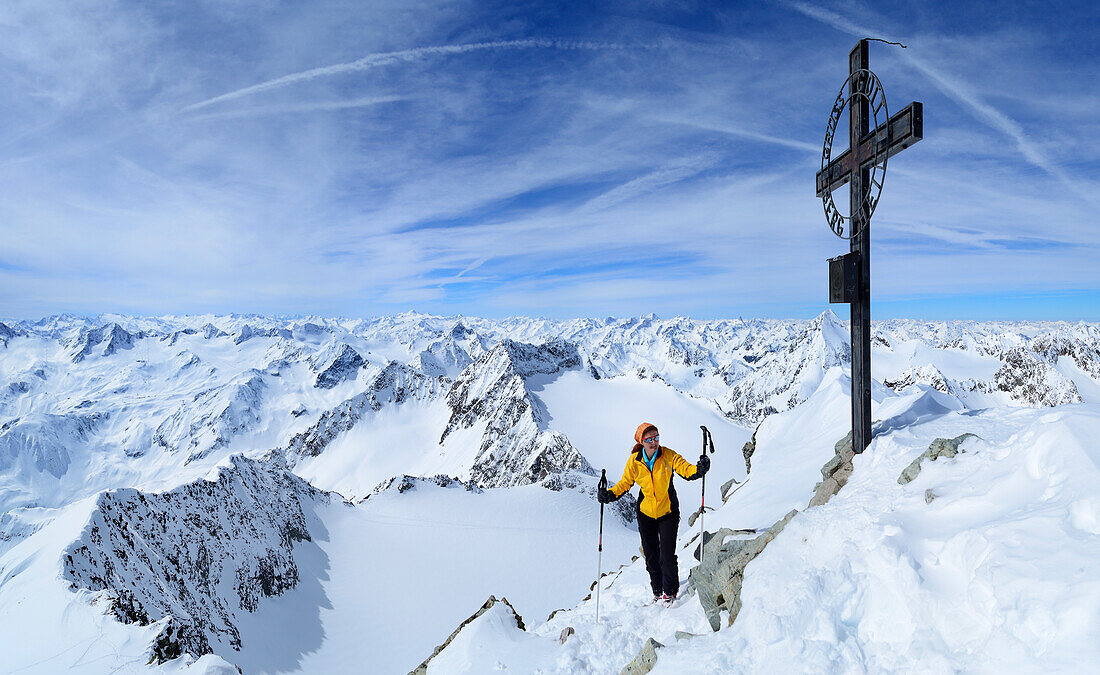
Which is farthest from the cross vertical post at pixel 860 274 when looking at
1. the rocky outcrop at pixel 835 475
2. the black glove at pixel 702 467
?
the black glove at pixel 702 467

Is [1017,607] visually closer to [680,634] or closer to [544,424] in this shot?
[680,634]

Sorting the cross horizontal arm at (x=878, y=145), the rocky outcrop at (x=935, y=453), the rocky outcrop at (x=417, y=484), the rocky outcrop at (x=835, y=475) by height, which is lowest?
the rocky outcrop at (x=417, y=484)

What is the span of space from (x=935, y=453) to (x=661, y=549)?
409 cm

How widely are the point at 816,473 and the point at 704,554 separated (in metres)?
4.16

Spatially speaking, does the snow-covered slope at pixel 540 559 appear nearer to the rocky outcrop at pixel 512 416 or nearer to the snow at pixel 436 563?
the snow at pixel 436 563

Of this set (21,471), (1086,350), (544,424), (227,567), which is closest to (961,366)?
(1086,350)

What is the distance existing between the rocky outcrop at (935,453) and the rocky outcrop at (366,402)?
175 meters

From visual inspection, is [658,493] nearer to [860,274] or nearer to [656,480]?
[656,480]

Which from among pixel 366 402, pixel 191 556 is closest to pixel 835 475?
pixel 191 556

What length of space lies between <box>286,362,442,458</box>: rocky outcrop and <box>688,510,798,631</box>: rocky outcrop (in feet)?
568

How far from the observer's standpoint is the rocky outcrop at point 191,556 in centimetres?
1588

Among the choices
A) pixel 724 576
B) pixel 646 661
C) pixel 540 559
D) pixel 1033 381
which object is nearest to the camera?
pixel 646 661

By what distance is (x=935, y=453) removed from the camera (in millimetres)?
6660

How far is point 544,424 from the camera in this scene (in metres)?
104
